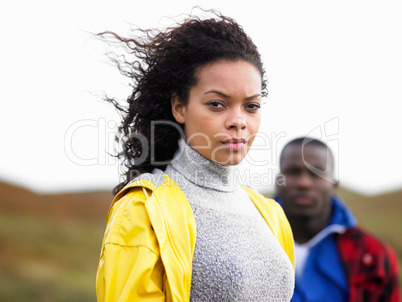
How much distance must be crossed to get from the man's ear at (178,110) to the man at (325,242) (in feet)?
7.17

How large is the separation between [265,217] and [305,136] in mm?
2205

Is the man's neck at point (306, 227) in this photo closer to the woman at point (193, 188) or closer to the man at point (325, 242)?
the man at point (325, 242)

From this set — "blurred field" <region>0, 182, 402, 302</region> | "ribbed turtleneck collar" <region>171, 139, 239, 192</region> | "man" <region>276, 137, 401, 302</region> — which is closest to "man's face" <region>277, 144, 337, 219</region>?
"man" <region>276, 137, 401, 302</region>

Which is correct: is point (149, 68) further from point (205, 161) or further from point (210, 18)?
point (205, 161)

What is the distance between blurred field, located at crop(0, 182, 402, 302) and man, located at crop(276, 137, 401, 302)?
3.57 meters

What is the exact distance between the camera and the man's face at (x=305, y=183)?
157 inches

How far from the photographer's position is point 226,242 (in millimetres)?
1736

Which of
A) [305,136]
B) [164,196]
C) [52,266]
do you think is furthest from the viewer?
[52,266]

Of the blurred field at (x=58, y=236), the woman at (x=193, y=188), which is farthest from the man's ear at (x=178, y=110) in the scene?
the blurred field at (x=58, y=236)

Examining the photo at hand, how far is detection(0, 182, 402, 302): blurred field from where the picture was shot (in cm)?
664

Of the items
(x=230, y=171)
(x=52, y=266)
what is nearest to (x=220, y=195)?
(x=230, y=171)

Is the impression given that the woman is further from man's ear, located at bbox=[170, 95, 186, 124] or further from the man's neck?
the man's neck

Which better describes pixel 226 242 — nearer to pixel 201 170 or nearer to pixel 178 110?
pixel 201 170

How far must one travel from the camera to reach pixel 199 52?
1.87 meters
